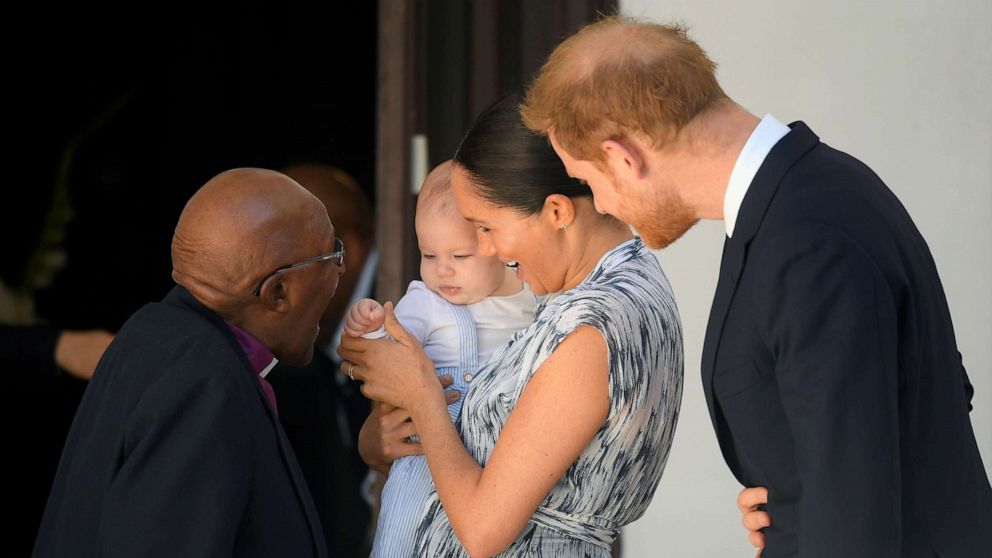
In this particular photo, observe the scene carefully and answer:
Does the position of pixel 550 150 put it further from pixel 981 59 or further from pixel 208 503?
pixel 981 59

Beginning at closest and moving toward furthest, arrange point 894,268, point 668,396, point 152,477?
point 894,268 → point 152,477 → point 668,396

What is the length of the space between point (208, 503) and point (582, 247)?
2.71ft

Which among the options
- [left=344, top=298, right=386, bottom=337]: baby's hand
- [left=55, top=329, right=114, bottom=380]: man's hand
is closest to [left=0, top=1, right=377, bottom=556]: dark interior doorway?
[left=55, top=329, right=114, bottom=380]: man's hand

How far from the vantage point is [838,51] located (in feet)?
13.1

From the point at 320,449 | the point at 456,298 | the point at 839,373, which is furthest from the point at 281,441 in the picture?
the point at 320,449

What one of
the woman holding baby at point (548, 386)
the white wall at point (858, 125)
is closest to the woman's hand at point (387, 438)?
the woman holding baby at point (548, 386)

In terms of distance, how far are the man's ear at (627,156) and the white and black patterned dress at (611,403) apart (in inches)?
12.4

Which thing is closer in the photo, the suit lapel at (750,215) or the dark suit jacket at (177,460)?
the suit lapel at (750,215)

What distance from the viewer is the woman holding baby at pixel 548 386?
6.07 feet

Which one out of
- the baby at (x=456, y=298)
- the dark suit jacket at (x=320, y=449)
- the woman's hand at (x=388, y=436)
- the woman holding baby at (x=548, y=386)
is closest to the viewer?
the woman holding baby at (x=548, y=386)

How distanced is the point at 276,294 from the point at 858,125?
2.67 meters

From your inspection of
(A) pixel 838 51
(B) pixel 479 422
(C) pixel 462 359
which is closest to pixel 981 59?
(A) pixel 838 51

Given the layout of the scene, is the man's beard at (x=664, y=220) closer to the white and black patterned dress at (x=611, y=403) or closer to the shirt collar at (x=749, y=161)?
the shirt collar at (x=749, y=161)

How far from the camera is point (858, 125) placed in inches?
158
